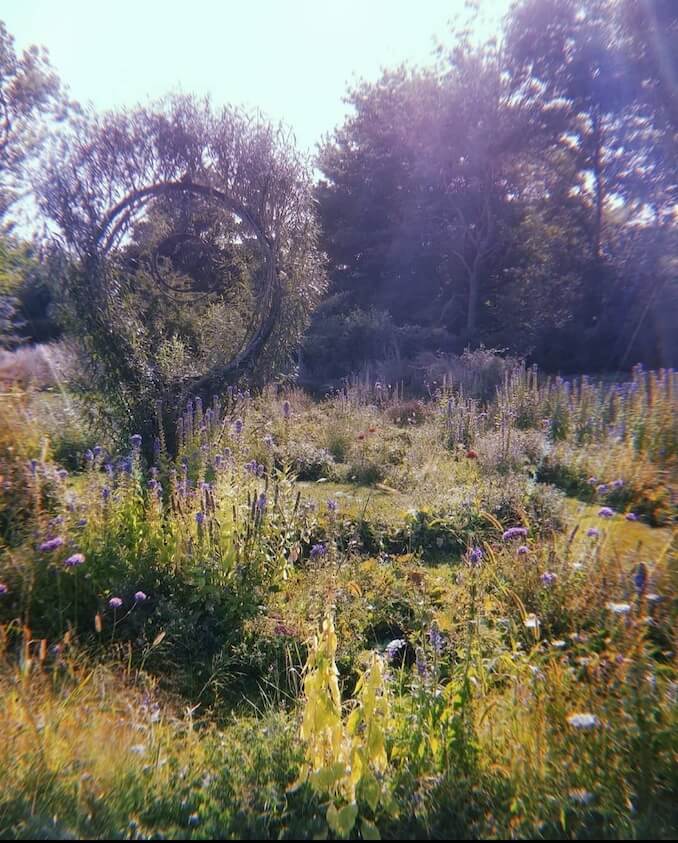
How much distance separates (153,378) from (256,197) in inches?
91.7

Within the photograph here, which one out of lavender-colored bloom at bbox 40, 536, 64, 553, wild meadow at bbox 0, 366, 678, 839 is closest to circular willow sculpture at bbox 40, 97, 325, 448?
wild meadow at bbox 0, 366, 678, 839

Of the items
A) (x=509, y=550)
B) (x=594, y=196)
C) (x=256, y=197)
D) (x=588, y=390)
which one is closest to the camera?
(x=509, y=550)

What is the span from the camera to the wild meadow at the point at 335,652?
76.8 inches

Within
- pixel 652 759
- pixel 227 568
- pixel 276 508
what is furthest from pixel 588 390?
pixel 652 759

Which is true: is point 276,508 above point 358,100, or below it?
below

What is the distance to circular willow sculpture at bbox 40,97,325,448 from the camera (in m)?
6.24

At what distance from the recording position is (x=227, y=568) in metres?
3.68


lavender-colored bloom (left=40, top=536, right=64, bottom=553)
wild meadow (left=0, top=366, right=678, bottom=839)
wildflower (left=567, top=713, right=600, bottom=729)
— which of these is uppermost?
lavender-colored bloom (left=40, top=536, right=64, bottom=553)

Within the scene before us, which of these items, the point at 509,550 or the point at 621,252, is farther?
the point at 621,252

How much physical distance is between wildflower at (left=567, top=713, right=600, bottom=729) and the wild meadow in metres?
0.01

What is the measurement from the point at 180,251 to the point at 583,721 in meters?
7.05

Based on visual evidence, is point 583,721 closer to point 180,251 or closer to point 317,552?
point 317,552

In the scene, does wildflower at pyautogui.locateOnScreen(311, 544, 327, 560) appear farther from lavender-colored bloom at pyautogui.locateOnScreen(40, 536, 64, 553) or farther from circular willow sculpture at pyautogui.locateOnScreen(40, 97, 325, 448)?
circular willow sculpture at pyautogui.locateOnScreen(40, 97, 325, 448)

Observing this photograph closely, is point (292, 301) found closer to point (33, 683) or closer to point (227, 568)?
point (227, 568)
